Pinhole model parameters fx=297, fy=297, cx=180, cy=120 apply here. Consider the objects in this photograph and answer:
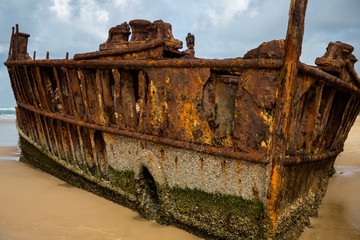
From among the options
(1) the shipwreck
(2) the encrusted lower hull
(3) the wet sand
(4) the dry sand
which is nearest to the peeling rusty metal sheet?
(1) the shipwreck

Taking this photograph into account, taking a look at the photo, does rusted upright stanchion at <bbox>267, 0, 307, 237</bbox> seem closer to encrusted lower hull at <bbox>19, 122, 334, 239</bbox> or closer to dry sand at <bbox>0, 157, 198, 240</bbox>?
encrusted lower hull at <bbox>19, 122, 334, 239</bbox>

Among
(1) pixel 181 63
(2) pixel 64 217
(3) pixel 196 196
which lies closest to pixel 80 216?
(2) pixel 64 217

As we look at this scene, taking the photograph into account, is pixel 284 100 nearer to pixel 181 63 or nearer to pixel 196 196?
pixel 181 63

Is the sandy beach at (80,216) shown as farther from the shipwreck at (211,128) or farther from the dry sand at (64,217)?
the shipwreck at (211,128)

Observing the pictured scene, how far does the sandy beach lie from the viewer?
3225 millimetres

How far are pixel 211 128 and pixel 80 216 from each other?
2065mm

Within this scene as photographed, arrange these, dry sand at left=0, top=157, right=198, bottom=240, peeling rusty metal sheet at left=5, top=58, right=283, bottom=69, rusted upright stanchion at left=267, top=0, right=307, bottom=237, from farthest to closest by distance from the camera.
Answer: dry sand at left=0, top=157, right=198, bottom=240, peeling rusty metal sheet at left=5, top=58, right=283, bottom=69, rusted upright stanchion at left=267, top=0, right=307, bottom=237

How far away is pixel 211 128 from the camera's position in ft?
9.53

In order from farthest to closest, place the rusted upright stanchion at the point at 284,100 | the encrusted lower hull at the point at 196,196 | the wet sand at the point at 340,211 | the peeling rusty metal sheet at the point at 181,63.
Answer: the wet sand at the point at 340,211
the encrusted lower hull at the point at 196,196
the peeling rusty metal sheet at the point at 181,63
the rusted upright stanchion at the point at 284,100

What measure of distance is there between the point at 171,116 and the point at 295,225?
178cm

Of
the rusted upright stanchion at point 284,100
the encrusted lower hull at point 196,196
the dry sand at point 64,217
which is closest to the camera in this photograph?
the rusted upright stanchion at point 284,100

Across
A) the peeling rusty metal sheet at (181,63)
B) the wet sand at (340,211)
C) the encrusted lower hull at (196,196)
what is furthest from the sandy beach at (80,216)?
the peeling rusty metal sheet at (181,63)

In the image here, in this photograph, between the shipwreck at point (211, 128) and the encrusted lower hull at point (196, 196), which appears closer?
the shipwreck at point (211, 128)

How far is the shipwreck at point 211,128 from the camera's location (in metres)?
2.52
